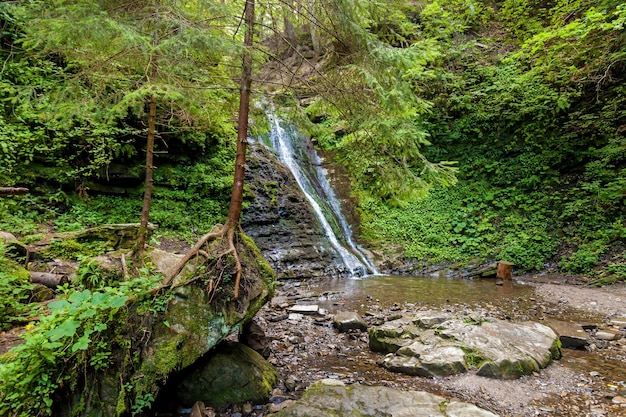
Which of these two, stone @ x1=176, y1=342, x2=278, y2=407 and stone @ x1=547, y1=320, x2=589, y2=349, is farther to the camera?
stone @ x1=547, y1=320, x2=589, y2=349

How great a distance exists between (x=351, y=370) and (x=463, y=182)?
11705mm

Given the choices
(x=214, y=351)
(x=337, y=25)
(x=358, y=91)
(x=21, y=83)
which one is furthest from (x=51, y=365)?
(x=21, y=83)

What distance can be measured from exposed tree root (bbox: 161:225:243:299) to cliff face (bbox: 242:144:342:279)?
557cm

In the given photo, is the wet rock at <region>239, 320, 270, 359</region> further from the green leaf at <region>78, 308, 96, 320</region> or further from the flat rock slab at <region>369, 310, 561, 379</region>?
the green leaf at <region>78, 308, 96, 320</region>

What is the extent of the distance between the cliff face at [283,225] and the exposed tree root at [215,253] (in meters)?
5.57

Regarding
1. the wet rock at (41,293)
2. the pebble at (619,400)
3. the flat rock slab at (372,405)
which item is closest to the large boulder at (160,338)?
the flat rock slab at (372,405)

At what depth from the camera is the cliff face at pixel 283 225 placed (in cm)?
997

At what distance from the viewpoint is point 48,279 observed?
4.36 m

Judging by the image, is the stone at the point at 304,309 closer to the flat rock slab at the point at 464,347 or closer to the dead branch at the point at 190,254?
the flat rock slab at the point at 464,347

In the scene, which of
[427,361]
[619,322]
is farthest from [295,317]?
[619,322]

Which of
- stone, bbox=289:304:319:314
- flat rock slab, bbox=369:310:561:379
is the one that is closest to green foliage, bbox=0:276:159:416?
flat rock slab, bbox=369:310:561:379

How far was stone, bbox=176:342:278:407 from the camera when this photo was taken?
338 cm

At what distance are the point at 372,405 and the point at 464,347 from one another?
2006 mm

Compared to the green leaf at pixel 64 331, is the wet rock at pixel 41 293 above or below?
below
